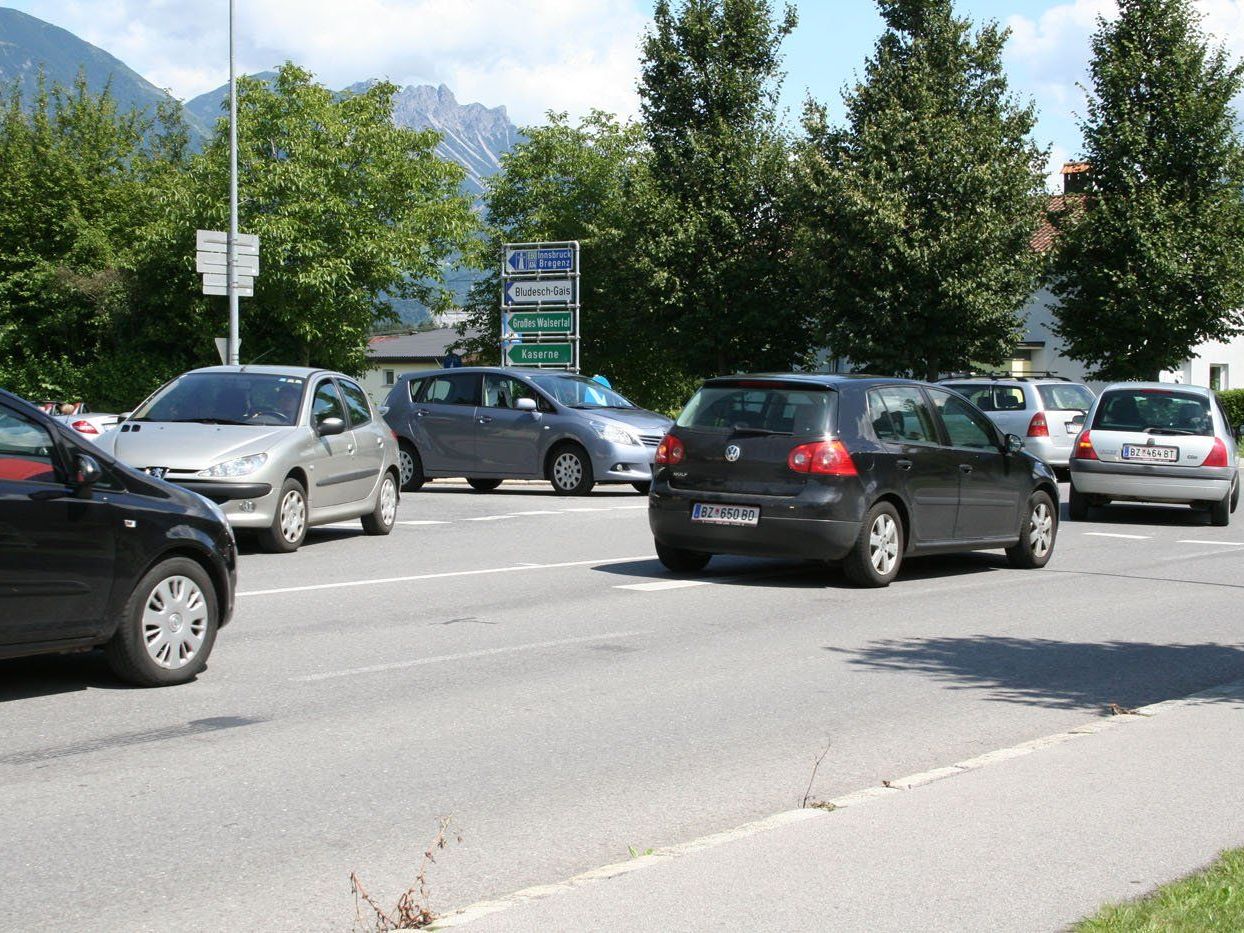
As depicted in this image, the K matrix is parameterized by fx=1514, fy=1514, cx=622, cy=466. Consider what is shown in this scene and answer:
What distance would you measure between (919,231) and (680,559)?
28903mm

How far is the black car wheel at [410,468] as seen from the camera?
22.2m

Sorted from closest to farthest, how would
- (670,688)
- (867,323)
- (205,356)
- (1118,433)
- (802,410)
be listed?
(670,688) < (802,410) < (1118,433) < (867,323) < (205,356)

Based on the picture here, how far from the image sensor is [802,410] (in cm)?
1185

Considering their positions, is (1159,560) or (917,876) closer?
(917,876)

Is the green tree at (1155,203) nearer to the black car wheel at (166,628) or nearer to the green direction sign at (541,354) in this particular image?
the green direction sign at (541,354)

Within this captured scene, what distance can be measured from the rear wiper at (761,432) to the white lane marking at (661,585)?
1250 millimetres

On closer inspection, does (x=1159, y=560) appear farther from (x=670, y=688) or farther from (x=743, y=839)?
(x=743, y=839)

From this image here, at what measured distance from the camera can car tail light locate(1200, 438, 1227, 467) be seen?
60.8 feet

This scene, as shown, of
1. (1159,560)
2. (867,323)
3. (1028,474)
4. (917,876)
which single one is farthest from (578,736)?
(867,323)

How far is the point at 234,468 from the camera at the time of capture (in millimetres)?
13273

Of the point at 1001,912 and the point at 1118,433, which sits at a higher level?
the point at 1118,433

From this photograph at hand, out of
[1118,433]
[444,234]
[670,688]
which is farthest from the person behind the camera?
[444,234]

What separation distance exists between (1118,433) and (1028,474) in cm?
576

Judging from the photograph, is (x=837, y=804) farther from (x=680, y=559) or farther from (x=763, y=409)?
(x=680, y=559)
